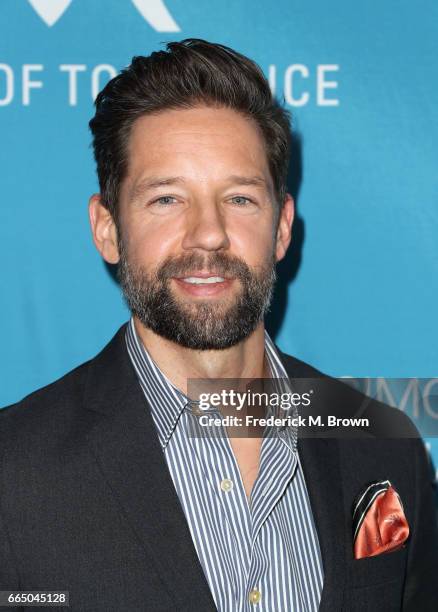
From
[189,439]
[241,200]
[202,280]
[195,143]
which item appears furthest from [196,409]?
[195,143]

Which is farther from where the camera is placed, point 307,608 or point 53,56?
point 53,56

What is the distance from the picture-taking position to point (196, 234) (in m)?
1.83

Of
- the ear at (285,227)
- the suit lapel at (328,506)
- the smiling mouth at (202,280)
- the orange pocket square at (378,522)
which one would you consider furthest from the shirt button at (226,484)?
the ear at (285,227)

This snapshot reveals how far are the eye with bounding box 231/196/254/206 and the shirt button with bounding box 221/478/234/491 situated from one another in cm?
63

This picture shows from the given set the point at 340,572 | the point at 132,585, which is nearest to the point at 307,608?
the point at 340,572

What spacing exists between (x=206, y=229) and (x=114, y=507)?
0.62m

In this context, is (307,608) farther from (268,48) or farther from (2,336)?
(268,48)

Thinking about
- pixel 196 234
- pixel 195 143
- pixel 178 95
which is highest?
pixel 178 95

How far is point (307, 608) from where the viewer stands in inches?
69.9

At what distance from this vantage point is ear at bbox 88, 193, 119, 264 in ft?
6.75

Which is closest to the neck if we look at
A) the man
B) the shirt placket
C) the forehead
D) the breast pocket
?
the man

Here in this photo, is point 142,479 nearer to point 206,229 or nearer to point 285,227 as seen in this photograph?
point 206,229

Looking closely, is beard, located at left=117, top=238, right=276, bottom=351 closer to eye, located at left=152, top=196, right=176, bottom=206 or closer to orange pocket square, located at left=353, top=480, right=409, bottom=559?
eye, located at left=152, top=196, right=176, bottom=206

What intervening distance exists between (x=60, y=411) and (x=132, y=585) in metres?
0.41
